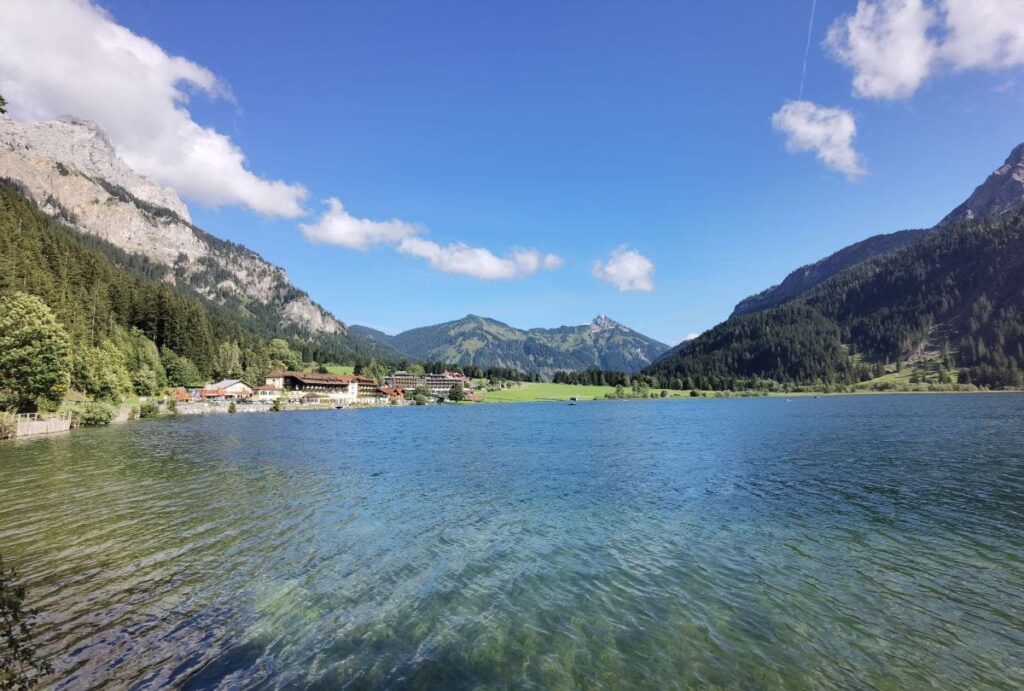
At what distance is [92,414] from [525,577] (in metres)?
89.2

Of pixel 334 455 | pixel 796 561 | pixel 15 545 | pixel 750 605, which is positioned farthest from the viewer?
pixel 334 455

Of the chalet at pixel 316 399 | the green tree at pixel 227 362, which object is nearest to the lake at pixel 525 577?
the chalet at pixel 316 399

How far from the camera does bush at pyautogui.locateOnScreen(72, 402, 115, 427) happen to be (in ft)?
245

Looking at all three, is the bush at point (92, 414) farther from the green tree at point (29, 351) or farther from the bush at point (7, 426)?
the bush at point (7, 426)

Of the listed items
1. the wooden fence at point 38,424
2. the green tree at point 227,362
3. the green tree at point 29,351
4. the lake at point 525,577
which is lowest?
the lake at point 525,577

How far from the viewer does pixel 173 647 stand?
12.1m

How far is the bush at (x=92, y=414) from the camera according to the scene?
74750 millimetres

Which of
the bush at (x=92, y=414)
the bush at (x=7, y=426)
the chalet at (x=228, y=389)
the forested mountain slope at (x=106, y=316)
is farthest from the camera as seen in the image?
the chalet at (x=228, y=389)

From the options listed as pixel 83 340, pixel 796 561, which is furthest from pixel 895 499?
pixel 83 340

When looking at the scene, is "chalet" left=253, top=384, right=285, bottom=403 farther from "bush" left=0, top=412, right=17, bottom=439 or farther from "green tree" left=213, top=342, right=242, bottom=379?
"bush" left=0, top=412, right=17, bottom=439

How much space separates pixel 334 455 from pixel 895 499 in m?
45.9

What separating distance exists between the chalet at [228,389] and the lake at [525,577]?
420 ft

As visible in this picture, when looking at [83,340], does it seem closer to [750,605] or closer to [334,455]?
[334,455]

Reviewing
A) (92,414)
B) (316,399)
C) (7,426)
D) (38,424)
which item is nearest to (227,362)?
(316,399)
